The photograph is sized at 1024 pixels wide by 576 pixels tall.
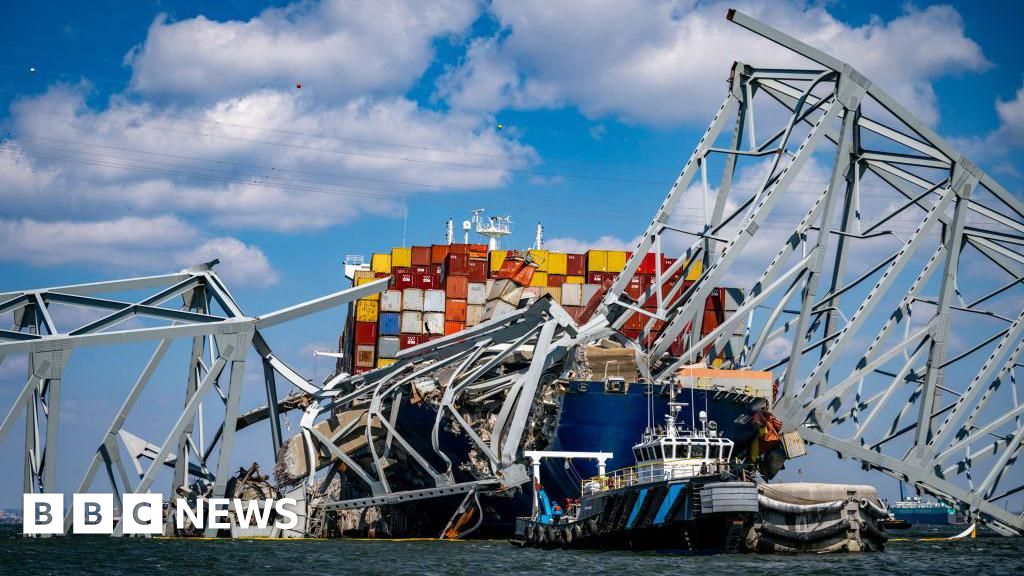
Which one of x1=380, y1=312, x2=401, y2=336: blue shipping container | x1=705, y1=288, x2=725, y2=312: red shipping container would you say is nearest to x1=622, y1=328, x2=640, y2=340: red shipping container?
x1=705, y1=288, x2=725, y2=312: red shipping container

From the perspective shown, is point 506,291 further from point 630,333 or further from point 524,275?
point 630,333

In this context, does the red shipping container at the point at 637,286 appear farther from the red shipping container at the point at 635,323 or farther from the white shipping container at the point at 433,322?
the white shipping container at the point at 433,322

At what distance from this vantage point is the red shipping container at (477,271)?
71.4m

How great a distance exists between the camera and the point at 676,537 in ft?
123

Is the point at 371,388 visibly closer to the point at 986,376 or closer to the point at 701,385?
the point at 701,385

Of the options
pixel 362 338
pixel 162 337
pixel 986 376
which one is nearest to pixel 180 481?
pixel 162 337

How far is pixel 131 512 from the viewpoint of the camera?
47219mm

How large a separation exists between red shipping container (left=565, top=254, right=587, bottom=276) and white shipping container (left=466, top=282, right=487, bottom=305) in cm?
502

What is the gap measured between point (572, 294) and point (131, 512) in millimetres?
31475

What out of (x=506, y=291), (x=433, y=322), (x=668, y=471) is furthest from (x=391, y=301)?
(x=668, y=471)

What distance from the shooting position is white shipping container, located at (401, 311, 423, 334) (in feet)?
232

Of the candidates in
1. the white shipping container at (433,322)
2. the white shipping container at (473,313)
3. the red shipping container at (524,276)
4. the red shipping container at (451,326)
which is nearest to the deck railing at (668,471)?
the red shipping container at (524,276)

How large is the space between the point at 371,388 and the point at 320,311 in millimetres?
6280

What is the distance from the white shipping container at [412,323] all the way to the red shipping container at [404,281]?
6.47ft
